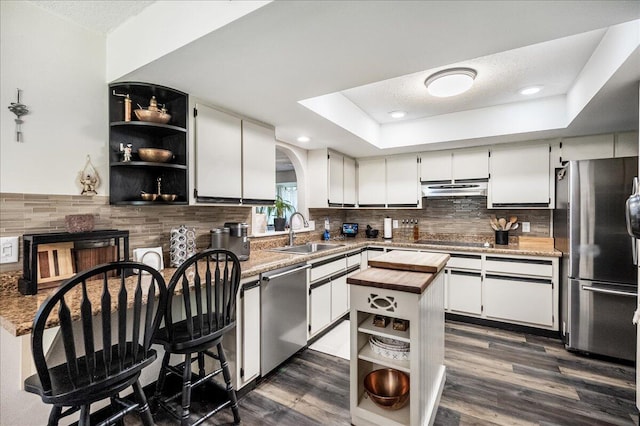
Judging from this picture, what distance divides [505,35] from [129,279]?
8.22 ft

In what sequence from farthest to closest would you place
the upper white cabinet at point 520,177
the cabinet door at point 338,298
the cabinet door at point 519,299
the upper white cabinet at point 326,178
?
the upper white cabinet at point 326,178
the upper white cabinet at point 520,177
the cabinet door at point 338,298
the cabinet door at point 519,299

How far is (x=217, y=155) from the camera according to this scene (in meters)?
2.35

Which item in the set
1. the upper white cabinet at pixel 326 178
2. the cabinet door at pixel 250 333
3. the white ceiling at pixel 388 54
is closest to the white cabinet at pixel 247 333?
the cabinet door at pixel 250 333

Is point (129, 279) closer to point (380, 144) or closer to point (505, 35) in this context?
point (505, 35)

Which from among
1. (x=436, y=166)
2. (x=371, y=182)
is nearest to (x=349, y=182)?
(x=371, y=182)

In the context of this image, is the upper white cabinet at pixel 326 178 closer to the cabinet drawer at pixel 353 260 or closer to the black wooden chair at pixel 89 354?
the cabinet drawer at pixel 353 260

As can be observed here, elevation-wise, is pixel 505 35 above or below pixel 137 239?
above

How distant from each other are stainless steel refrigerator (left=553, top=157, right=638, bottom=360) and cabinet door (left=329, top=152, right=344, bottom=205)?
2433mm

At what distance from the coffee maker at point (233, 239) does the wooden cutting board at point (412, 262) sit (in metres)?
1.15

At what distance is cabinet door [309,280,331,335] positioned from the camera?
2.84 metres

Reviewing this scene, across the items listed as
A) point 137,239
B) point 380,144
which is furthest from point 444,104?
point 137,239

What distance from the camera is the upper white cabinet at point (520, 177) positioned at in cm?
334

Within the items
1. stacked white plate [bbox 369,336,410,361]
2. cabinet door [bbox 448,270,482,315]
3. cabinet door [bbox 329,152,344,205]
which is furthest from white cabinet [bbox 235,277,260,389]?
cabinet door [bbox 448,270,482,315]

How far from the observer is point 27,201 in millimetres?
1660
